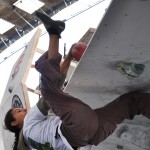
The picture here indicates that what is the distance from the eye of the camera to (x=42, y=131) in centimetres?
139

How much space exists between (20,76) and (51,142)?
104cm

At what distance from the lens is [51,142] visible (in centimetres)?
136

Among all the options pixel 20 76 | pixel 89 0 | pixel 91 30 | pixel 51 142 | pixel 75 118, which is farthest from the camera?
pixel 89 0

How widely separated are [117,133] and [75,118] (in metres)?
0.34

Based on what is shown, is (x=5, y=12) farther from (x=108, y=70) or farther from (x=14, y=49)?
(x=108, y=70)

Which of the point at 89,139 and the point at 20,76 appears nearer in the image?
the point at 89,139

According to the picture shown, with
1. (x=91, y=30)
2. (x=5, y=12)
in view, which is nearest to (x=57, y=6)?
(x=5, y=12)

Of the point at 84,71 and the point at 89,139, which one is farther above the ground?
the point at 84,71

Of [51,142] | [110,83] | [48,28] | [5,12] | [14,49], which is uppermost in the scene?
[48,28]

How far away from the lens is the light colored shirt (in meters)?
1.35

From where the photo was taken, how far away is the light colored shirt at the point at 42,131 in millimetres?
1347

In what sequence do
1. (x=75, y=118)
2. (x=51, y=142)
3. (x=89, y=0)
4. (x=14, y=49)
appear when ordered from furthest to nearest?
1. (x=14, y=49)
2. (x=89, y=0)
3. (x=51, y=142)
4. (x=75, y=118)

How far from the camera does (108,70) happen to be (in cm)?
115

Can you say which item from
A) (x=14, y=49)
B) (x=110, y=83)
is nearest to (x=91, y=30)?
(x=110, y=83)
